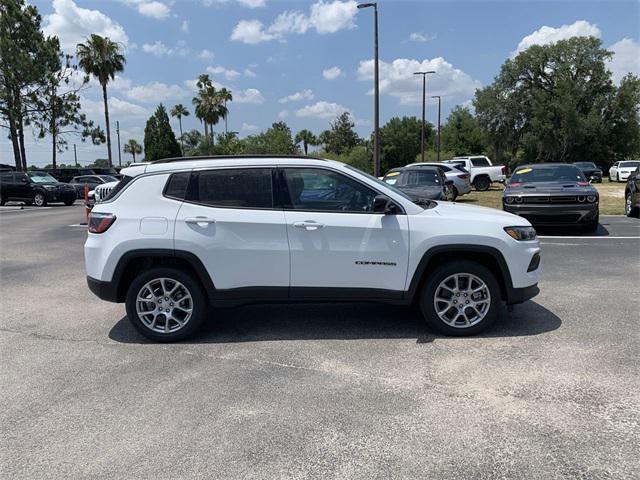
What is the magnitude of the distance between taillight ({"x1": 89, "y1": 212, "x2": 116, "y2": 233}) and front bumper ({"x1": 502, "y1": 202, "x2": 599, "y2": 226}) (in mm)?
8559

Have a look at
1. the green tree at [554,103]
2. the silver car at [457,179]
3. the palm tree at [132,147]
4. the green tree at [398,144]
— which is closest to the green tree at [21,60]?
the silver car at [457,179]

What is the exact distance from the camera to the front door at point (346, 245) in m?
4.64

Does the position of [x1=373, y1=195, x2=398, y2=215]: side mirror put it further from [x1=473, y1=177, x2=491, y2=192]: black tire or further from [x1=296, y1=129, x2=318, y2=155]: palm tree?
[x1=296, y1=129, x2=318, y2=155]: palm tree

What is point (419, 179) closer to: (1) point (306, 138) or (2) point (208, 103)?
(2) point (208, 103)

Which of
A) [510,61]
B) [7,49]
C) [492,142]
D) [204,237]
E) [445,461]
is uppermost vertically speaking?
[510,61]

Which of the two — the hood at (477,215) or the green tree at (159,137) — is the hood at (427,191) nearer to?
the hood at (477,215)

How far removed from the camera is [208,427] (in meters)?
3.28

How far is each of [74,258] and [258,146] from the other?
2259 inches

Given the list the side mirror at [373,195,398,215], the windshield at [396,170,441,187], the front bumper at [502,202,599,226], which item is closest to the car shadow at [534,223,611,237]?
the front bumper at [502,202,599,226]

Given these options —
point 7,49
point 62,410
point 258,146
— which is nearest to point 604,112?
point 258,146

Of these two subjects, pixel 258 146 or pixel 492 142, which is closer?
pixel 492 142

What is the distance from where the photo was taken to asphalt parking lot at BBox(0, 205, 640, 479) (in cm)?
289

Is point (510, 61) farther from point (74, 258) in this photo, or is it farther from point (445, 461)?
point (445, 461)

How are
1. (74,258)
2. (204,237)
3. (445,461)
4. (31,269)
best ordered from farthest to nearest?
1. (74,258)
2. (31,269)
3. (204,237)
4. (445,461)
